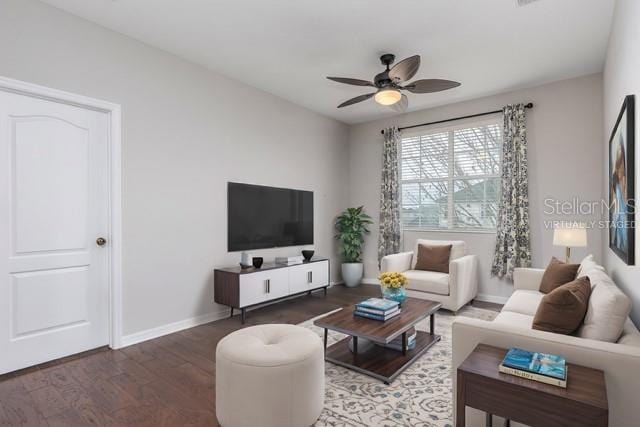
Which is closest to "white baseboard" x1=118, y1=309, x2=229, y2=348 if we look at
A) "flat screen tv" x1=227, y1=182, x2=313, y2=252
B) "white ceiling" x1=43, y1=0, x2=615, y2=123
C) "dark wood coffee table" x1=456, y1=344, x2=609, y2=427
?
"flat screen tv" x1=227, y1=182, x2=313, y2=252

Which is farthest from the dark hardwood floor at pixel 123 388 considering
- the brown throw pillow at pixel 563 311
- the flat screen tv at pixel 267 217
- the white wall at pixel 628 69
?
the white wall at pixel 628 69

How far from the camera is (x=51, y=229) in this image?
9.16 feet

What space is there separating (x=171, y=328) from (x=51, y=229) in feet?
4.76

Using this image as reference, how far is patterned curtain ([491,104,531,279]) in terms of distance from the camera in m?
4.42

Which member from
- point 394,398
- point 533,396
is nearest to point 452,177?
point 394,398

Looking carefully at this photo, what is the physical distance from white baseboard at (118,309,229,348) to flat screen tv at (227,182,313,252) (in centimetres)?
78

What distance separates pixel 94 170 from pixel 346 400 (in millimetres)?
2852

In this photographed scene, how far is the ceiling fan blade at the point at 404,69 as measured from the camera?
286 centimetres

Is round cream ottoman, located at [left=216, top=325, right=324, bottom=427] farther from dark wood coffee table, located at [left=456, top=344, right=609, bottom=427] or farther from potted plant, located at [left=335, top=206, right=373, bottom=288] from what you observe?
potted plant, located at [left=335, top=206, right=373, bottom=288]

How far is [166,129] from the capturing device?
3.51 m

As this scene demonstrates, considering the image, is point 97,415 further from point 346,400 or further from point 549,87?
point 549,87

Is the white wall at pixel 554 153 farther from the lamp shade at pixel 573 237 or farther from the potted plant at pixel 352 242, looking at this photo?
the potted plant at pixel 352 242

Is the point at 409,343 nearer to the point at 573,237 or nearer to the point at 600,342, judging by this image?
the point at 600,342

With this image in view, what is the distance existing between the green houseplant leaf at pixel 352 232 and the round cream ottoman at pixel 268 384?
3.83 metres
